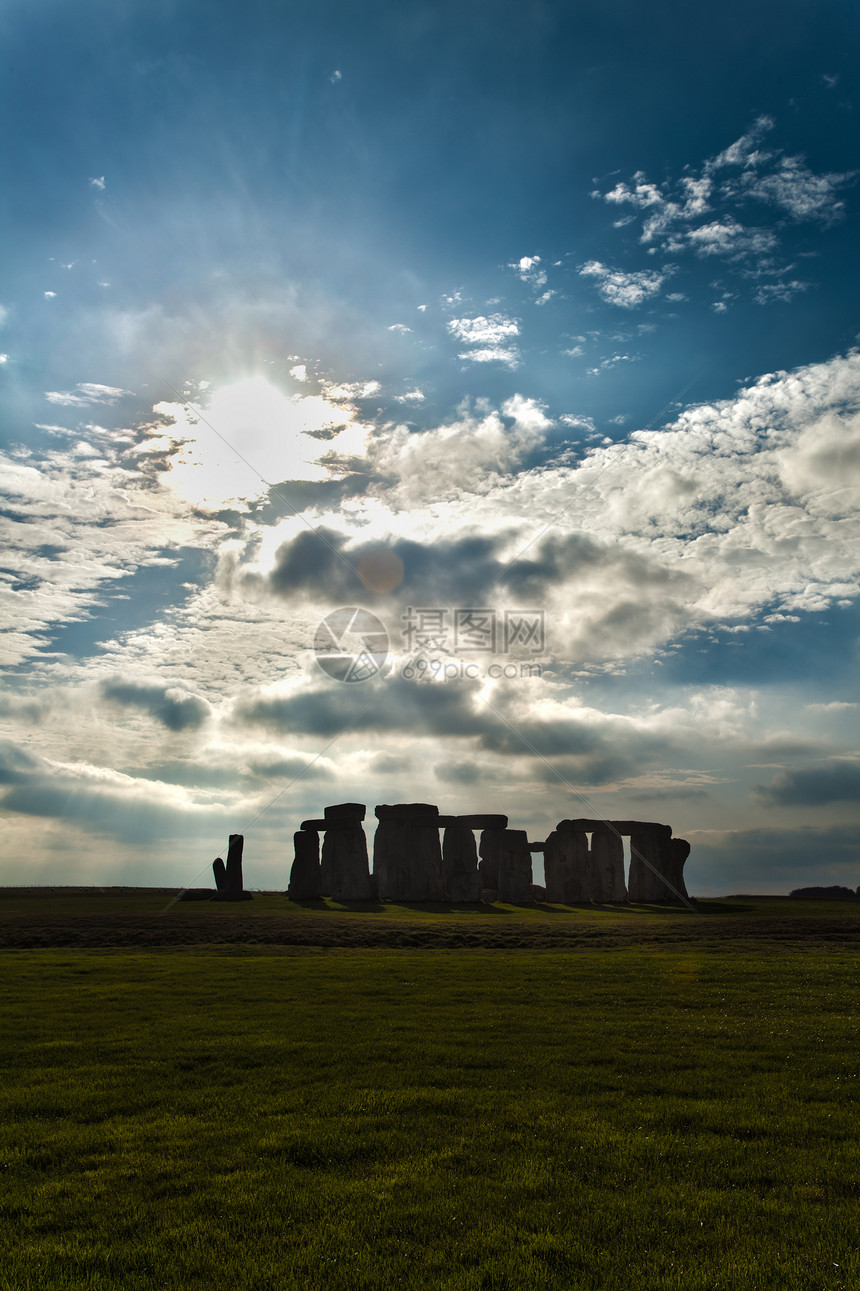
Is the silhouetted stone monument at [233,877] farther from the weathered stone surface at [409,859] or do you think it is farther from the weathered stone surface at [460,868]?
the weathered stone surface at [460,868]

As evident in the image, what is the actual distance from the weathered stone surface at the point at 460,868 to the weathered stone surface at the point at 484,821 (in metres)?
0.92

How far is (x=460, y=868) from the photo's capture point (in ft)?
171

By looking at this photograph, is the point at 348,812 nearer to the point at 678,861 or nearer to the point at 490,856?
the point at 490,856

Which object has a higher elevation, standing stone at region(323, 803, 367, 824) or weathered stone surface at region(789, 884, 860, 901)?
standing stone at region(323, 803, 367, 824)

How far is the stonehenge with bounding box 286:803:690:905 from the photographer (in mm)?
52594

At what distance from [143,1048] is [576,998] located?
8.45 meters

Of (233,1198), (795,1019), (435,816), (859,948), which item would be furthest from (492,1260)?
(435,816)

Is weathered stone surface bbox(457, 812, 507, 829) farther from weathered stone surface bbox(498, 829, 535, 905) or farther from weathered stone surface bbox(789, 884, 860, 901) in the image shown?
weathered stone surface bbox(789, 884, 860, 901)

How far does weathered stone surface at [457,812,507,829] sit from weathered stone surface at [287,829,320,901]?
10.5 metres

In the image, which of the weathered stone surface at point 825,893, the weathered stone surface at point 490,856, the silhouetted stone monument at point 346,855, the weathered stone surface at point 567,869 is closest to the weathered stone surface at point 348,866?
the silhouetted stone monument at point 346,855

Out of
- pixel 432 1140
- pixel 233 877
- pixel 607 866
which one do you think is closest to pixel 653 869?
pixel 607 866

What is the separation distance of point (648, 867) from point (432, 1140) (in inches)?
2034

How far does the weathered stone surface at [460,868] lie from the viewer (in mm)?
51719

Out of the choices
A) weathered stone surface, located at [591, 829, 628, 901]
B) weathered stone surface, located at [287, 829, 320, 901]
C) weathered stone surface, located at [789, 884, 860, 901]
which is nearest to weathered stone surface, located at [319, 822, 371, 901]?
weathered stone surface, located at [287, 829, 320, 901]
